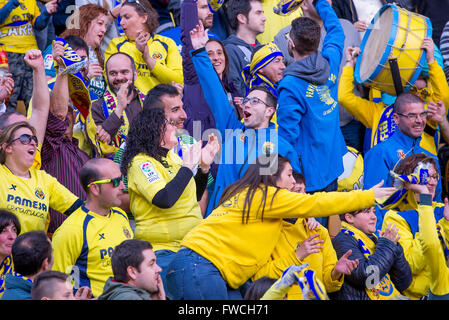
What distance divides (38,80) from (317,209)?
2.47 m

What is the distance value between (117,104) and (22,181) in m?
1.59

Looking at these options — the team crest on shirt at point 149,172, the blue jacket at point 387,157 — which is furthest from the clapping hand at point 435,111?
the team crest on shirt at point 149,172

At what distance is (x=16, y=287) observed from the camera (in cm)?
469

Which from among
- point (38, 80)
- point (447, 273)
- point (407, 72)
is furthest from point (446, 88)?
point (38, 80)

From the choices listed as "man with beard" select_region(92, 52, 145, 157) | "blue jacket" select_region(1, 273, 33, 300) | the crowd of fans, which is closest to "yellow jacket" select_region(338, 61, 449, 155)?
the crowd of fans

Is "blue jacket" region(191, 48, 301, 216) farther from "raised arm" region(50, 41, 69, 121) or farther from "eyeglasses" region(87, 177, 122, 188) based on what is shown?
"raised arm" region(50, 41, 69, 121)

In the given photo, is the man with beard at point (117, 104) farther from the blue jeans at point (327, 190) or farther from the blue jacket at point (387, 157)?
the blue jacket at point (387, 157)

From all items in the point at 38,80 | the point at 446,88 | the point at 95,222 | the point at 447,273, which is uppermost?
the point at 38,80

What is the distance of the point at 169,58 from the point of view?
792cm

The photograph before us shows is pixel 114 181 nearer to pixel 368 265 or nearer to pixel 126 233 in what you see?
pixel 126 233

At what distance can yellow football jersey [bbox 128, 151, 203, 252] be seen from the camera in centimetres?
523

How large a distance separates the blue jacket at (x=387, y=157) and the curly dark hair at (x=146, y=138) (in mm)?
2264

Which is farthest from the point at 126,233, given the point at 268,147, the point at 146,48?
the point at 146,48
